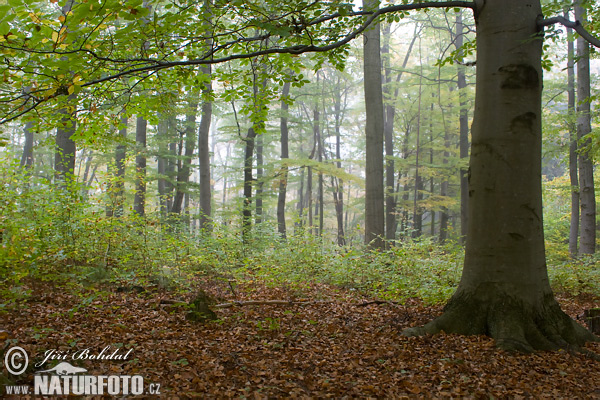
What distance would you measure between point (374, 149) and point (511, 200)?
6.00 metres

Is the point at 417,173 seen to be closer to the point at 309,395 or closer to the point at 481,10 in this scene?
the point at 481,10

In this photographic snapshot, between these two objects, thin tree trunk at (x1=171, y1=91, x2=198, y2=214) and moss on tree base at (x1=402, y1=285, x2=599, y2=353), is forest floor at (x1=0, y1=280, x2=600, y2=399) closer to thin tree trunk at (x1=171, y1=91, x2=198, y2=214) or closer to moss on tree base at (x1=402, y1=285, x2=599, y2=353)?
moss on tree base at (x1=402, y1=285, x2=599, y2=353)

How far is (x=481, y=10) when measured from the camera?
450cm

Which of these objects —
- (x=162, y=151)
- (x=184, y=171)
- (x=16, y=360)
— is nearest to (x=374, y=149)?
(x=16, y=360)

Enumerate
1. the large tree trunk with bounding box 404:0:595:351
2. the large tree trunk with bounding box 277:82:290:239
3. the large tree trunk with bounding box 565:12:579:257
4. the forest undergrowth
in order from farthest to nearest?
1. the large tree trunk with bounding box 277:82:290:239
2. the large tree trunk with bounding box 565:12:579:257
3. the large tree trunk with bounding box 404:0:595:351
4. the forest undergrowth

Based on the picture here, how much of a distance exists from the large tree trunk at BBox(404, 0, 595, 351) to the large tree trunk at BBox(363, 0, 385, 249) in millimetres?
5353

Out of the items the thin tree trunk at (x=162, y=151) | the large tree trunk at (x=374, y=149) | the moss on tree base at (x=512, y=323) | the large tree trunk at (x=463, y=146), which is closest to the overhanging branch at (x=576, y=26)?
the moss on tree base at (x=512, y=323)

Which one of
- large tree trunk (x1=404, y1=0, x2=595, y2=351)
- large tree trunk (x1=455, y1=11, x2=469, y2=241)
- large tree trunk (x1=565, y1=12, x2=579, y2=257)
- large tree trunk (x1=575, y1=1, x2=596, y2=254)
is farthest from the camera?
large tree trunk (x1=455, y1=11, x2=469, y2=241)

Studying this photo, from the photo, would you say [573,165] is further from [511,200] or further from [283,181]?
[511,200]

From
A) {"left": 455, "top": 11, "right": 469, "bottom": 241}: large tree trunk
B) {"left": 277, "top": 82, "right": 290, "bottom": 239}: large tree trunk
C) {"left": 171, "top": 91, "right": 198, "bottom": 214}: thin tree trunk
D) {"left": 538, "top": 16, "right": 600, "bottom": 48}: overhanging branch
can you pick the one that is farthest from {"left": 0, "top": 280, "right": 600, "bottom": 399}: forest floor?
{"left": 171, "top": 91, "right": 198, "bottom": 214}: thin tree trunk

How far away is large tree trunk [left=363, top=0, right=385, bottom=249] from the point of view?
32.2 feet

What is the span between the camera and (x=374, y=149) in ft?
33.0

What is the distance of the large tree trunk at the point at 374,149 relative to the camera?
9812mm

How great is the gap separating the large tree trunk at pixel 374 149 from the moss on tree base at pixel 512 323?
5.26 m
